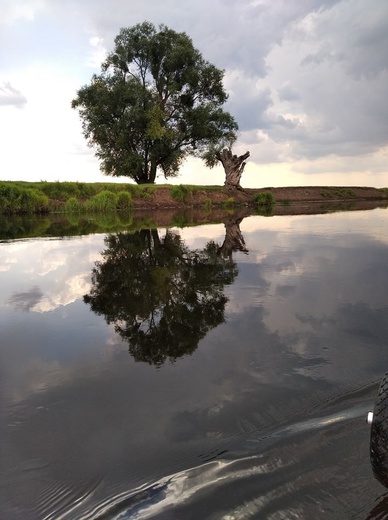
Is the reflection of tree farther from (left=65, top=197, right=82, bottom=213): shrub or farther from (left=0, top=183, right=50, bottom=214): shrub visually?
(left=65, top=197, right=82, bottom=213): shrub

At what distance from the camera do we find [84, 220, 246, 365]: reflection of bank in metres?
4.80

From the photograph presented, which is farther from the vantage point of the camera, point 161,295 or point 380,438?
point 161,295

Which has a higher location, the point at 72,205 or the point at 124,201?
the point at 124,201

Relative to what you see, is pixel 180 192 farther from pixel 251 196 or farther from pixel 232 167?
pixel 251 196

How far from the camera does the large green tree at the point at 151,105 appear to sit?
38.7 m

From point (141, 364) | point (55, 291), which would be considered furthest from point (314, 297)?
point (55, 291)

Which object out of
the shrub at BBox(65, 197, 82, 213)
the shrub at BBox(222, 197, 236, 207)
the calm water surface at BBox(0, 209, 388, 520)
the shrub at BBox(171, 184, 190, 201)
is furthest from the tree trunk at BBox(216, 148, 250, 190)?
the calm water surface at BBox(0, 209, 388, 520)

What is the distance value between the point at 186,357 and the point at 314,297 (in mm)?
3139

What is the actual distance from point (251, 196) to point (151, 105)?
1584 cm

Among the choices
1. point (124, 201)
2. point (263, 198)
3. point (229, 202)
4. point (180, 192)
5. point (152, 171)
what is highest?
point (152, 171)

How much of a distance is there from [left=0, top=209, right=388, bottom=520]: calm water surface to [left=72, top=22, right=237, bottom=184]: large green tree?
33778 millimetres

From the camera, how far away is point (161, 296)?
21.6 ft

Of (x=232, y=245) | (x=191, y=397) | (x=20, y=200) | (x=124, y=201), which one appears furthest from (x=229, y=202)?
(x=191, y=397)

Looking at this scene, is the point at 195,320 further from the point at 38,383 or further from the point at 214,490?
the point at 214,490
